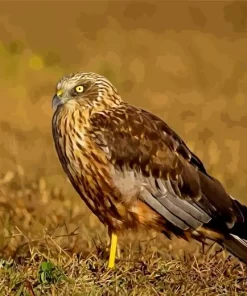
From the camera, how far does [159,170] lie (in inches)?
245

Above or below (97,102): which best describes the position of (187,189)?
below

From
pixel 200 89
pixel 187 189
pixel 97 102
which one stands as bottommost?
pixel 200 89

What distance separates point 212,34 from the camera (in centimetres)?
1717

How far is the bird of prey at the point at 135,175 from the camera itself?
19.9 feet

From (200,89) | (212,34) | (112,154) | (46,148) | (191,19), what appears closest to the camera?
(112,154)

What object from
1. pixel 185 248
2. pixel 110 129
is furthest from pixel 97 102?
pixel 185 248

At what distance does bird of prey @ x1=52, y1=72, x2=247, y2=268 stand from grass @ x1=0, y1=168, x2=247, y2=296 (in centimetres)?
16

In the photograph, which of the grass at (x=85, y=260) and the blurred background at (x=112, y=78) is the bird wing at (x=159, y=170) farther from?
the blurred background at (x=112, y=78)

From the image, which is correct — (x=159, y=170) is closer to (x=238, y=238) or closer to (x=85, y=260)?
(x=238, y=238)

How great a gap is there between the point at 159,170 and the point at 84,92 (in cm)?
55

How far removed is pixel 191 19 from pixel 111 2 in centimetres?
154

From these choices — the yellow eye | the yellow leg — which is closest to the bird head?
the yellow eye

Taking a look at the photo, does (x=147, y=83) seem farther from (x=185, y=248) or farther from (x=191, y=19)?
(x=185, y=248)

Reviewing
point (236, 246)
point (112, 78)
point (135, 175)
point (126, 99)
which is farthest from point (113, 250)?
point (112, 78)
